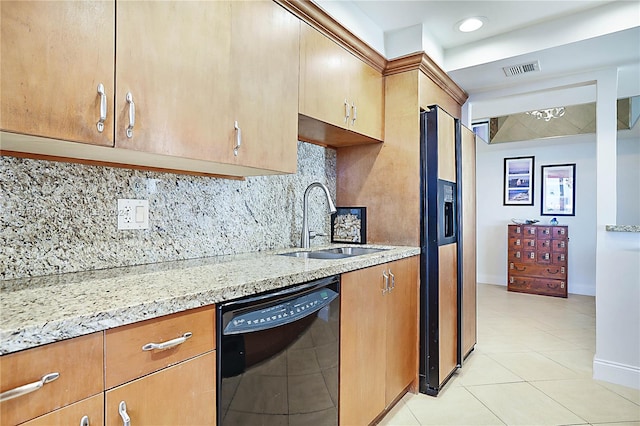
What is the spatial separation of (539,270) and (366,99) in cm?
443

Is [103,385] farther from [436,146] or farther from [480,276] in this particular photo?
[480,276]

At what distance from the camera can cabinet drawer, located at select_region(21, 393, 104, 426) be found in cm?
70

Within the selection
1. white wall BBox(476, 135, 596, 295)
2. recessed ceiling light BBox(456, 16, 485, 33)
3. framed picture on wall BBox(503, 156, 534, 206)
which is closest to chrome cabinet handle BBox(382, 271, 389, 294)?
recessed ceiling light BBox(456, 16, 485, 33)

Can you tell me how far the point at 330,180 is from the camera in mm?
2719

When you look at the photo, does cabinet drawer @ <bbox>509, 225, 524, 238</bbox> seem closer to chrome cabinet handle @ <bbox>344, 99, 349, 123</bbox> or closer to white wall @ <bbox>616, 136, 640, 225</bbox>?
white wall @ <bbox>616, 136, 640, 225</bbox>

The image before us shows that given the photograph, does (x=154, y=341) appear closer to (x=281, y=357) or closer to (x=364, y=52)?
(x=281, y=357)

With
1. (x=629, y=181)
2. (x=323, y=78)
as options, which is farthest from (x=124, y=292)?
(x=629, y=181)

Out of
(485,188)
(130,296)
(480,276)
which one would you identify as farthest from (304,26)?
(480,276)

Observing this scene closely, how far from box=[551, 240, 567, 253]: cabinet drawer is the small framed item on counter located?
156 inches

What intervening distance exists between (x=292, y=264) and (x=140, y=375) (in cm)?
78

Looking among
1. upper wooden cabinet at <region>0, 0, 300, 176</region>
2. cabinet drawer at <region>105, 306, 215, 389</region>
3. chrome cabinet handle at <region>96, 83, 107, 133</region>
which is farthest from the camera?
chrome cabinet handle at <region>96, 83, 107, 133</region>

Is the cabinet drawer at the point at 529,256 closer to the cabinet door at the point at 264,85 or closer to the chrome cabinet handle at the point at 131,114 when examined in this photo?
the cabinet door at the point at 264,85

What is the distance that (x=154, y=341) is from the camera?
34.8 inches

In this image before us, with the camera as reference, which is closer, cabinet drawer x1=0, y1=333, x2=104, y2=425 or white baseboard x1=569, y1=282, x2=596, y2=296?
cabinet drawer x1=0, y1=333, x2=104, y2=425
